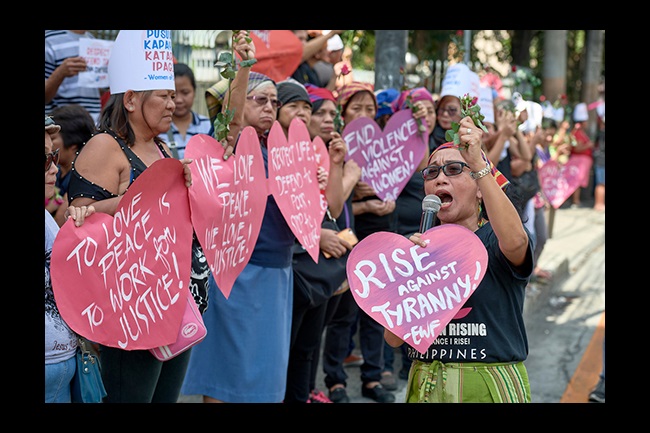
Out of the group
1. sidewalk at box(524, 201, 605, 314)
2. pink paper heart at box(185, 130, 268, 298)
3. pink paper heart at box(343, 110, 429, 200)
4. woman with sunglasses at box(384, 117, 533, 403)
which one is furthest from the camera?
sidewalk at box(524, 201, 605, 314)

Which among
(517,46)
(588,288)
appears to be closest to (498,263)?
(588,288)

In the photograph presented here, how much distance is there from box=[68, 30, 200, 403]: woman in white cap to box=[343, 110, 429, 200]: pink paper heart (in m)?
2.18

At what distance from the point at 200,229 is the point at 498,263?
1.30m

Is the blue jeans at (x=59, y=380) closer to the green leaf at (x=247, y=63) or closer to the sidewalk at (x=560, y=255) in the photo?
the green leaf at (x=247, y=63)

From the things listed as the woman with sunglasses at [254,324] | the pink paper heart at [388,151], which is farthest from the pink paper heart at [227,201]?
the pink paper heart at [388,151]

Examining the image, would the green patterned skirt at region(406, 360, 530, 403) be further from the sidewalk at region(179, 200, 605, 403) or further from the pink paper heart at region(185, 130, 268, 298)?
the sidewalk at region(179, 200, 605, 403)

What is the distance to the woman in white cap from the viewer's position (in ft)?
11.7

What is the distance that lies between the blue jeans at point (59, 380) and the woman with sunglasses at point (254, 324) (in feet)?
3.73

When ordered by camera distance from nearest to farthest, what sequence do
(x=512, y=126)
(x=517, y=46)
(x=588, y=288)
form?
(x=512, y=126) < (x=588, y=288) < (x=517, y=46)

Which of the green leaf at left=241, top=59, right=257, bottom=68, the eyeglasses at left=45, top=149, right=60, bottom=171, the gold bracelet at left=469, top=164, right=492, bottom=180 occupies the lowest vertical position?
the gold bracelet at left=469, top=164, right=492, bottom=180

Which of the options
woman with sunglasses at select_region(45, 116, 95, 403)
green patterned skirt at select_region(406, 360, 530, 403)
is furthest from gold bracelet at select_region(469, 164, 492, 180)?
woman with sunglasses at select_region(45, 116, 95, 403)

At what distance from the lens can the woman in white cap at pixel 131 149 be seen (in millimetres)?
3566

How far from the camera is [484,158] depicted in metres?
3.02
